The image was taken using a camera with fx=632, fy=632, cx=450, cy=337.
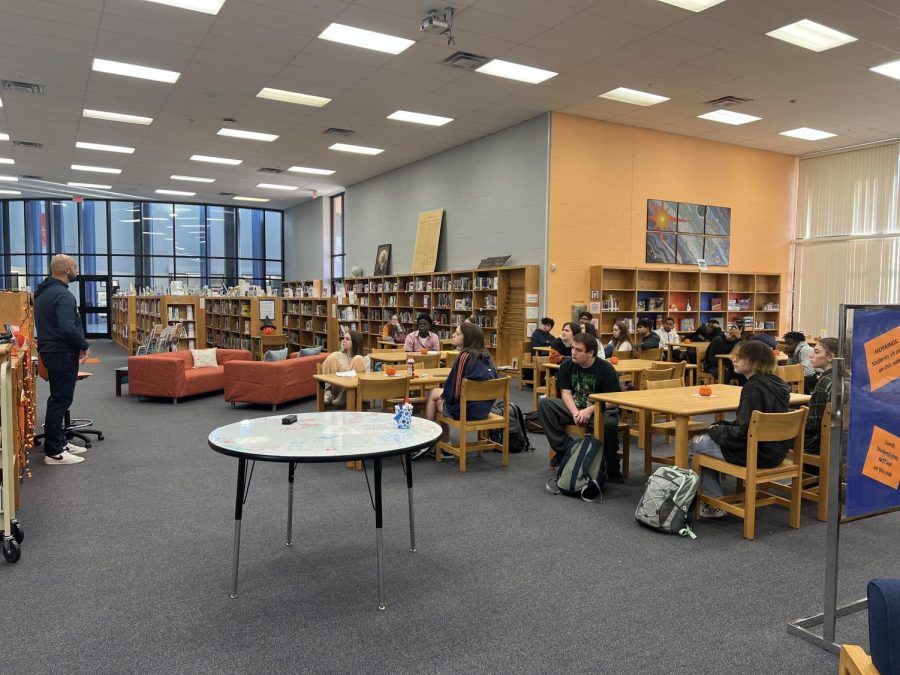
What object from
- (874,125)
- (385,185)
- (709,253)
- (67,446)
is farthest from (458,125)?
(67,446)

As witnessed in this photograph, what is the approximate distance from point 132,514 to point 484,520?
239cm

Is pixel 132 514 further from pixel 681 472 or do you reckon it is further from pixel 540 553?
pixel 681 472

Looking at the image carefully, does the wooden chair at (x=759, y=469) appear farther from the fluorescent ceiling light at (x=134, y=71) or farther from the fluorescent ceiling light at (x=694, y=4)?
the fluorescent ceiling light at (x=134, y=71)

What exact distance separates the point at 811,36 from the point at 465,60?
4.12 metres

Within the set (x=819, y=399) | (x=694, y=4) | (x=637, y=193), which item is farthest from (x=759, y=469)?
(x=637, y=193)

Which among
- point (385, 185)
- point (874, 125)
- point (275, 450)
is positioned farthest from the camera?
point (385, 185)

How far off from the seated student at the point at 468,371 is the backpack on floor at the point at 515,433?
346 mm

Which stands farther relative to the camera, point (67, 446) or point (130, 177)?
point (130, 177)

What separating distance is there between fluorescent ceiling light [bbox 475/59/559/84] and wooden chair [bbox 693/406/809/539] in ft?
20.2

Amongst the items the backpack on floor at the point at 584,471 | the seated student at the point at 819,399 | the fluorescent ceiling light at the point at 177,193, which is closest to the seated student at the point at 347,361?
the backpack on floor at the point at 584,471

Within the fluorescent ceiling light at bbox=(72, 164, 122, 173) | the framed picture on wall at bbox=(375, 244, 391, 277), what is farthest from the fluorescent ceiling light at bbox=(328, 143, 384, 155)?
the fluorescent ceiling light at bbox=(72, 164, 122, 173)

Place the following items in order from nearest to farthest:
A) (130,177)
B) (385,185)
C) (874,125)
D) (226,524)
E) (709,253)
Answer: (226,524)
(874,125)
(709,253)
(385,185)
(130,177)

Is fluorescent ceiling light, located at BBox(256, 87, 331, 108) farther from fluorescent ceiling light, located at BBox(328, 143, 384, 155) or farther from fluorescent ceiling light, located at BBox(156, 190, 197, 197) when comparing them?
fluorescent ceiling light, located at BBox(156, 190, 197, 197)

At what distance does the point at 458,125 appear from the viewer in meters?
11.2
